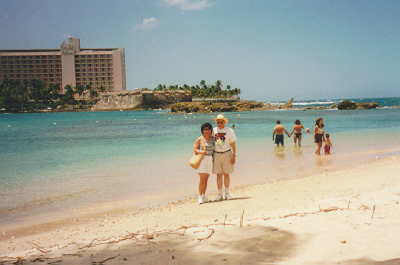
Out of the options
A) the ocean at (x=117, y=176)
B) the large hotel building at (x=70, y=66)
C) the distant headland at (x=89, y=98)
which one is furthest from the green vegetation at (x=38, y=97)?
the ocean at (x=117, y=176)

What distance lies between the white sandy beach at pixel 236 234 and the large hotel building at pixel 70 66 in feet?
536

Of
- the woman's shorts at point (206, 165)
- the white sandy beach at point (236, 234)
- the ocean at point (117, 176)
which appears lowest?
the ocean at point (117, 176)

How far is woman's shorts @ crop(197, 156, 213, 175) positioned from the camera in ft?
25.1

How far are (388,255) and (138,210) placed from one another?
5.39 metres

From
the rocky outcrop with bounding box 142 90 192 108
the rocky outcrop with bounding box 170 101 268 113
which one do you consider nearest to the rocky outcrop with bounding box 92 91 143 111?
the rocky outcrop with bounding box 142 90 192 108

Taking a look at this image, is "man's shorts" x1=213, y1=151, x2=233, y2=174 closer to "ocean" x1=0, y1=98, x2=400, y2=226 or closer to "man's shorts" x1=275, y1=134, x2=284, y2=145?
"ocean" x1=0, y1=98, x2=400, y2=226

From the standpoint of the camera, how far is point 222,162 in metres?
7.76

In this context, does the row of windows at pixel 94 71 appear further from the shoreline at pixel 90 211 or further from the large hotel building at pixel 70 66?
the shoreline at pixel 90 211

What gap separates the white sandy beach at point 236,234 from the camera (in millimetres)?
4008

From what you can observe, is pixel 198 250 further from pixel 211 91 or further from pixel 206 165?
pixel 211 91

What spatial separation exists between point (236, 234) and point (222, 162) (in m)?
3.02

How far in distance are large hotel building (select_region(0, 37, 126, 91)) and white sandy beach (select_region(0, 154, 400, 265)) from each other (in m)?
163

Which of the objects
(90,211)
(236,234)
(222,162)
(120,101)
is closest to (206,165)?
(222,162)

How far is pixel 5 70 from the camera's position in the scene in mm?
166250
